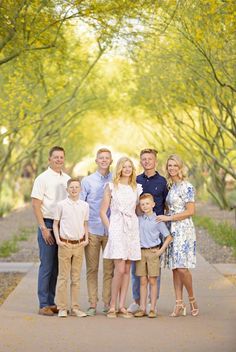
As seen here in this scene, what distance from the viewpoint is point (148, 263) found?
11.2 m

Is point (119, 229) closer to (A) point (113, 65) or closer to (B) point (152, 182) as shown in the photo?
(B) point (152, 182)

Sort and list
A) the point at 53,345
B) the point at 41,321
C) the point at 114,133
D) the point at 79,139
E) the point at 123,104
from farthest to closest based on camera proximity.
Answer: the point at 114,133 < the point at 79,139 < the point at 123,104 < the point at 41,321 < the point at 53,345

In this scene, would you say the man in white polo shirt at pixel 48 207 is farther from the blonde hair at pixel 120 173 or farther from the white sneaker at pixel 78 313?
the blonde hair at pixel 120 173

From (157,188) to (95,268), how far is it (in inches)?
45.6

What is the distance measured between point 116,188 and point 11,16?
4.61 metres

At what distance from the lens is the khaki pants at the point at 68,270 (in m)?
11.3

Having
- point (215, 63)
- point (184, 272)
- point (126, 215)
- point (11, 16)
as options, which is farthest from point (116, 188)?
point (215, 63)

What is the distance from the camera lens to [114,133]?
2697 inches

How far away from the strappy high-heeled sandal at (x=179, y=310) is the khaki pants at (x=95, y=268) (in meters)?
0.76

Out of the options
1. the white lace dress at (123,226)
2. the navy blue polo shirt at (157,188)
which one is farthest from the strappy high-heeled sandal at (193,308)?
the navy blue polo shirt at (157,188)

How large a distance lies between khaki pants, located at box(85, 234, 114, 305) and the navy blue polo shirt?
70 cm

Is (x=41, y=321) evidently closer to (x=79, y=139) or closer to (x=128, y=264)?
(x=128, y=264)

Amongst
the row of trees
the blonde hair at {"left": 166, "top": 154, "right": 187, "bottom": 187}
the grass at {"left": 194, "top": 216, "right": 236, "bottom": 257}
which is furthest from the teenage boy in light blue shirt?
Answer: the grass at {"left": 194, "top": 216, "right": 236, "bottom": 257}

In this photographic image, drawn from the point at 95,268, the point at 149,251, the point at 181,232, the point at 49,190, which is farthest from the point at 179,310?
the point at 49,190
